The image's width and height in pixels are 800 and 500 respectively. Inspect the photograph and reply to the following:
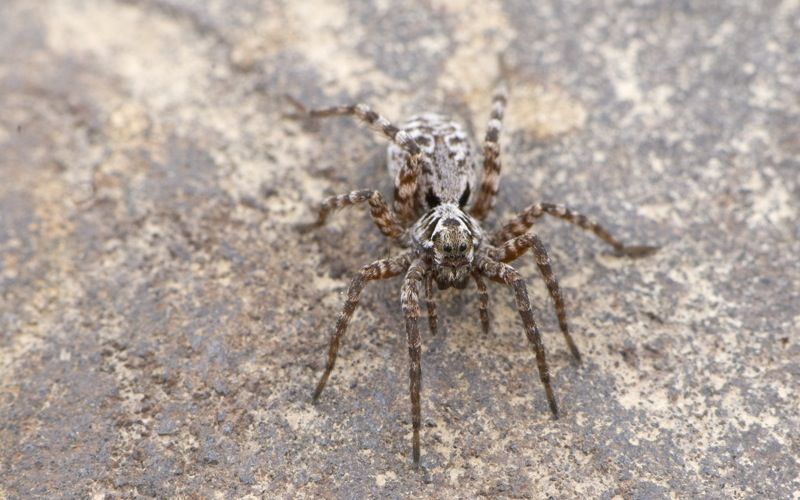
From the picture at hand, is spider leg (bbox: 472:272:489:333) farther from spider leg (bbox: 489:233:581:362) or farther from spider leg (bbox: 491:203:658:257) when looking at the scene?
spider leg (bbox: 491:203:658:257)

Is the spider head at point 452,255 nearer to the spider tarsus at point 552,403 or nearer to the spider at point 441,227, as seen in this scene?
the spider at point 441,227

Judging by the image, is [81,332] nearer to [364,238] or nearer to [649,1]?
[364,238]

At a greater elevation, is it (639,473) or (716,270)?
(716,270)

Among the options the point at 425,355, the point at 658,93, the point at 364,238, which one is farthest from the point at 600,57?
the point at 425,355

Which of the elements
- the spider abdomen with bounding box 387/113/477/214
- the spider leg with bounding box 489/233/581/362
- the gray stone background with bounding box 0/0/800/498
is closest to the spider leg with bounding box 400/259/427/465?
the gray stone background with bounding box 0/0/800/498

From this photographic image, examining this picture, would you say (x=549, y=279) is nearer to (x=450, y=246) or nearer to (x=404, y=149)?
(x=450, y=246)

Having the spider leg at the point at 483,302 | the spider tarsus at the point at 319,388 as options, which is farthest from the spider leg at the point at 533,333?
the spider tarsus at the point at 319,388
